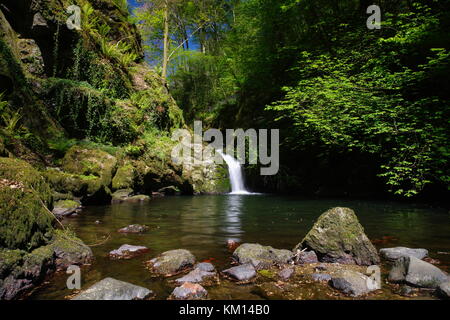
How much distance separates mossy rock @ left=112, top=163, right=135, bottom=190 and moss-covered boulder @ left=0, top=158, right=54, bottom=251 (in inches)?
303

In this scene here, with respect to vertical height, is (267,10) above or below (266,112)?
above

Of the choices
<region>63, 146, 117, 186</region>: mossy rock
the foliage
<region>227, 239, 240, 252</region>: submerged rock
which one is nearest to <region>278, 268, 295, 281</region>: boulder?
<region>227, 239, 240, 252</region>: submerged rock

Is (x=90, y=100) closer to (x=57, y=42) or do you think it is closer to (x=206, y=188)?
(x=57, y=42)

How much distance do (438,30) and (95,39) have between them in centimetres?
1531

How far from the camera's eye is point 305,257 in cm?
384

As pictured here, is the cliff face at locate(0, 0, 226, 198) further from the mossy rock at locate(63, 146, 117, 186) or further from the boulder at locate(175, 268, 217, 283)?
the boulder at locate(175, 268, 217, 283)

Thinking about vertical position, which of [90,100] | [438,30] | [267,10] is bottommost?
[90,100]

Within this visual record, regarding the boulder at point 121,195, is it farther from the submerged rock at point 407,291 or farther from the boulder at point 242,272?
the submerged rock at point 407,291

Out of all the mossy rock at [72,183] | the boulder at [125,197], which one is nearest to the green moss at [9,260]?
the mossy rock at [72,183]

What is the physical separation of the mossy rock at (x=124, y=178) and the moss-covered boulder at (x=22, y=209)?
25.3 ft

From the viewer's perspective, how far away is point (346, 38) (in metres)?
13.5

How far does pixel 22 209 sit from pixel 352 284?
4014 mm

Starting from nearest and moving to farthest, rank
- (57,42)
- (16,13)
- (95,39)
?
1. (16,13)
2. (57,42)
3. (95,39)
